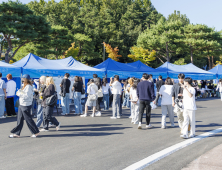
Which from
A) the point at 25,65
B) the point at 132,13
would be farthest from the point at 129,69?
the point at 132,13

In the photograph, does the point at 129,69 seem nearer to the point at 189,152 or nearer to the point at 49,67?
the point at 49,67

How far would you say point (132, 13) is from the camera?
57.2 meters

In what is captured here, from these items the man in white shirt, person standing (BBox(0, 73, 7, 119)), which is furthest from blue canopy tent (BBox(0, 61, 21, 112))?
the man in white shirt

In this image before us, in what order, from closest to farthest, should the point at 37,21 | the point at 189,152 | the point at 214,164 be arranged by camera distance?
the point at 214,164, the point at 189,152, the point at 37,21

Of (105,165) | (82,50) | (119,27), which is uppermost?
(119,27)

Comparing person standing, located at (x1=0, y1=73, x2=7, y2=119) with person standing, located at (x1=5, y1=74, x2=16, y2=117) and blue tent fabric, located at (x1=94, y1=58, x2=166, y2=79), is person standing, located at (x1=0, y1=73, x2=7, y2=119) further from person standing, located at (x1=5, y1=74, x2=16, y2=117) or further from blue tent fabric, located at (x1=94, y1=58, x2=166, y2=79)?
blue tent fabric, located at (x1=94, y1=58, x2=166, y2=79)

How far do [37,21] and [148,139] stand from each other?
2445 cm

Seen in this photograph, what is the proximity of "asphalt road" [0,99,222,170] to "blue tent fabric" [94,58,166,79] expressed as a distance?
8351mm

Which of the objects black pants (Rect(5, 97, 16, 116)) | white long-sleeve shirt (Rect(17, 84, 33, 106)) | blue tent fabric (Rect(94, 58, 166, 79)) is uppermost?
blue tent fabric (Rect(94, 58, 166, 79))

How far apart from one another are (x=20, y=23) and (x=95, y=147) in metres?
23.8

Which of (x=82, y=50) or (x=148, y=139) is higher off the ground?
(x=82, y=50)

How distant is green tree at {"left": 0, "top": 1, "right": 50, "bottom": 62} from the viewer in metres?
24.6

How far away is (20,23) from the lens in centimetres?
2559

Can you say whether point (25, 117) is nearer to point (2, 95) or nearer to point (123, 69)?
point (2, 95)
